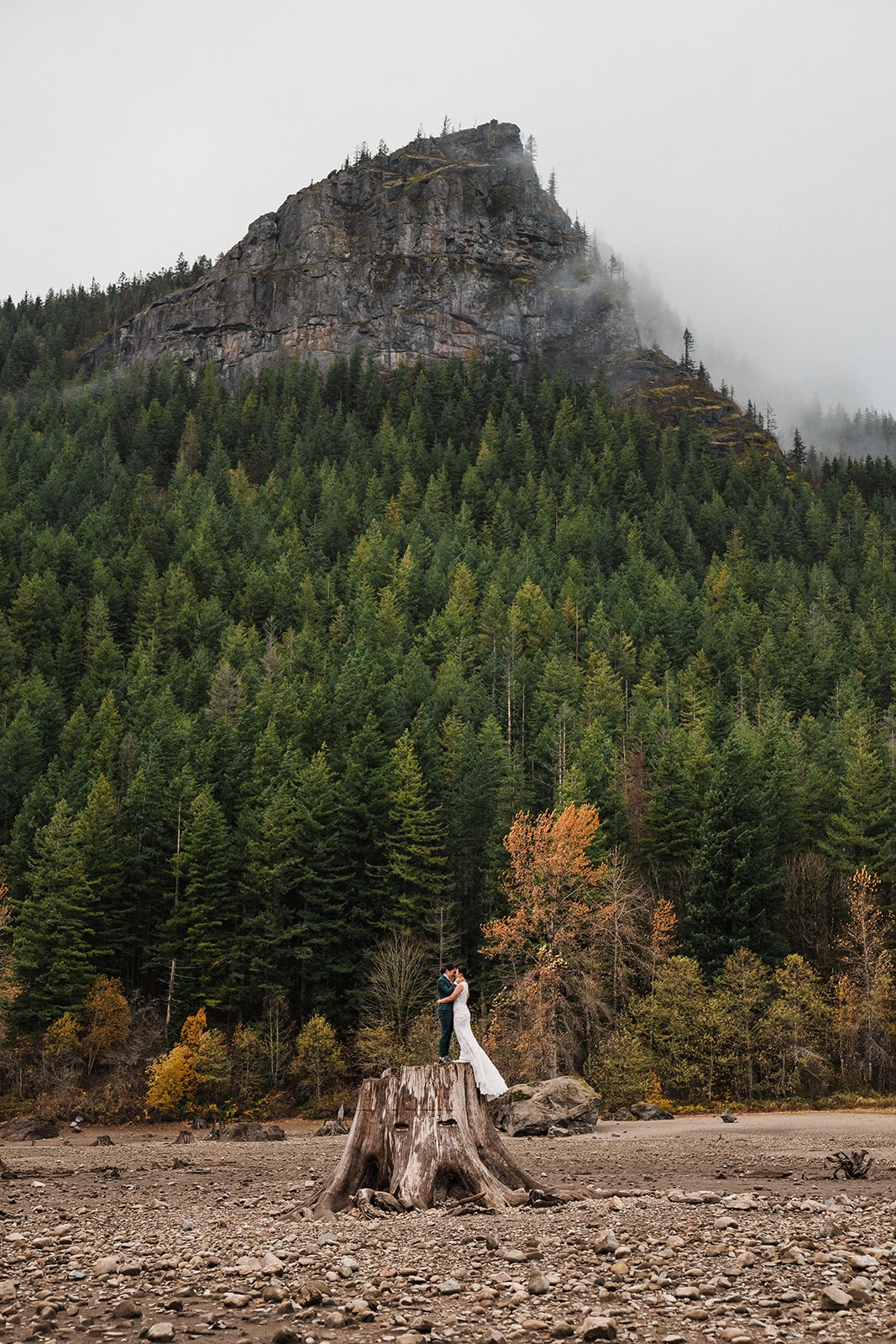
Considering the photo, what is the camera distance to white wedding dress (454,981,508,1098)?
1678cm

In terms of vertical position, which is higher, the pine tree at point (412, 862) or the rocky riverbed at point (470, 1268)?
the pine tree at point (412, 862)

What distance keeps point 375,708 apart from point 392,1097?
65.4 metres

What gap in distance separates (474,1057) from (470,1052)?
0.38ft

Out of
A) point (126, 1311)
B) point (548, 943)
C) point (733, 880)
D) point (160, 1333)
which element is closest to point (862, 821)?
point (733, 880)

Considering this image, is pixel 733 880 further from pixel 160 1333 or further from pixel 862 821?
pixel 160 1333

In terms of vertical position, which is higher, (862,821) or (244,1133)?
(862,821)

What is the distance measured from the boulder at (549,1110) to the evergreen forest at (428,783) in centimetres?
870

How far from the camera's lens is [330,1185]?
1535cm

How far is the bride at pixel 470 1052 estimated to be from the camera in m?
16.8

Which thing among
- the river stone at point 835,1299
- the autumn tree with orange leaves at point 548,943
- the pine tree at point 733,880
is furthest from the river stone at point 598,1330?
the pine tree at point 733,880

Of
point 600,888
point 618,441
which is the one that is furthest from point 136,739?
point 618,441

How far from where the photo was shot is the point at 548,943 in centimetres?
4912

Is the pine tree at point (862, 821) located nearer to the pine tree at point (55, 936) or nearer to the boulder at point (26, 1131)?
the pine tree at point (55, 936)

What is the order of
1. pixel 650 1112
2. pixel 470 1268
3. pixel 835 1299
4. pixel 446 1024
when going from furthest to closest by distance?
pixel 650 1112, pixel 446 1024, pixel 470 1268, pixel 835 1299
